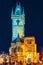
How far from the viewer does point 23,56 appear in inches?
665

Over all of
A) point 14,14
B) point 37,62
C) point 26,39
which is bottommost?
point 37,62

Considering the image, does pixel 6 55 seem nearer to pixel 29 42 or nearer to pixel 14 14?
pixel 29 42

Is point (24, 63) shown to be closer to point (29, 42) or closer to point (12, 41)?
point (29, 42)

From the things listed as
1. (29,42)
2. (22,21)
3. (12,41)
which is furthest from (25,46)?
(22,21)

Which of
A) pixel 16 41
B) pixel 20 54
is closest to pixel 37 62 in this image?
pixel 20 54

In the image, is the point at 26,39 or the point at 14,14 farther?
the point at 14,14

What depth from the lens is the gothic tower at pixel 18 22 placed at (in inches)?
766

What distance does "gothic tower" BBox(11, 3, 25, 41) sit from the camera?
19.5 metres

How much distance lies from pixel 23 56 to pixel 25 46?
0.71m

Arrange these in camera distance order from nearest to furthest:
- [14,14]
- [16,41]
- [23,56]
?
[23,56]
[16,41]
[14,14]

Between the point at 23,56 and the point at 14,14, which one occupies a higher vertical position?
the point at 14,14

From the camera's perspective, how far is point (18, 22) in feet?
64.7

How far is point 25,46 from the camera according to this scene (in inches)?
682

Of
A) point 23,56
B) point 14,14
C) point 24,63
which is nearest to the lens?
point 24,63
